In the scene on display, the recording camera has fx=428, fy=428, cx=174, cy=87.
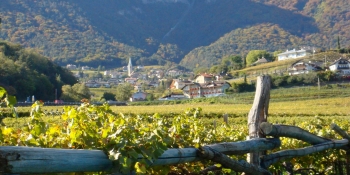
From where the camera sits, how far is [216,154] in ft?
9.14

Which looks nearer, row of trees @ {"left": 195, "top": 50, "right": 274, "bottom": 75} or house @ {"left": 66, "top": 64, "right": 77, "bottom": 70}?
row of trees @ {"left": 195, "top": 50, "right": 274, "bottom": 75}

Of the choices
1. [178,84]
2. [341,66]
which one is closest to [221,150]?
[341,66]

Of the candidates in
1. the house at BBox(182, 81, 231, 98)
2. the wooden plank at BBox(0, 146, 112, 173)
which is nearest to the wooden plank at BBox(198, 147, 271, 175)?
the wooden plank at BBox(0, 146, 112, 173)

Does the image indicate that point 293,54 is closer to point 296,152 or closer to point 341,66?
point 341,66

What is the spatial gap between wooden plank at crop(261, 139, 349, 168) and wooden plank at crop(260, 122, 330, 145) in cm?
7

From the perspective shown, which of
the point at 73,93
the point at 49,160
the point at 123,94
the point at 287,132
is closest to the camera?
the point at 49,160

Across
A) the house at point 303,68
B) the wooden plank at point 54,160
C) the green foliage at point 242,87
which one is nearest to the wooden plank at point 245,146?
the wooden plank at point 54,160

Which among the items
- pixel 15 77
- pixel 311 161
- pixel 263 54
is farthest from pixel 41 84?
pixel 263 54

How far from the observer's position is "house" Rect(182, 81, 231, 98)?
75.1 meters

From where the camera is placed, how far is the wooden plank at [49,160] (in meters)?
1.59

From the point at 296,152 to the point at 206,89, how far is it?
79.5 meters

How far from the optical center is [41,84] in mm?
60688

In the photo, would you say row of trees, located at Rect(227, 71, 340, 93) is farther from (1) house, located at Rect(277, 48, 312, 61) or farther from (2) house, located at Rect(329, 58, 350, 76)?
(1) house, located at Rect(277, 48, 312, 61)

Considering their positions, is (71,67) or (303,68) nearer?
(303,68)
